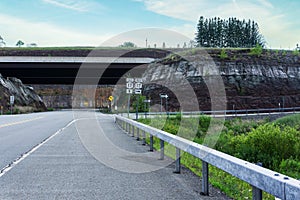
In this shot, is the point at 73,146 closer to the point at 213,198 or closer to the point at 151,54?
the point at 213,198

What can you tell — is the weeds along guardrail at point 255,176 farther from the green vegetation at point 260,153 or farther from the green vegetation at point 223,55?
the green vegetation at point 223,55

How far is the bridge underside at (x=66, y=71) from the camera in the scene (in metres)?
65.9

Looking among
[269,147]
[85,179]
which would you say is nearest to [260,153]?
[269,147]

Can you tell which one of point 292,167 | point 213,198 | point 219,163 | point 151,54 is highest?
point 151,54

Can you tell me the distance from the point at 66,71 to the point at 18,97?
9402 millimetres

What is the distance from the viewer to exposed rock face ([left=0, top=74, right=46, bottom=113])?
211 ft

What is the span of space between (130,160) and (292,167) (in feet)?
19.4

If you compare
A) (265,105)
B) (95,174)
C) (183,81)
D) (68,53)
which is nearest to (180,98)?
(183,81)

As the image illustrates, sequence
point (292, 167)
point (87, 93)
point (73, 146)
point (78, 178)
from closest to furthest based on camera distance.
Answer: point (78, 178), point (292, 167), point (73, 146), point (87, 93)

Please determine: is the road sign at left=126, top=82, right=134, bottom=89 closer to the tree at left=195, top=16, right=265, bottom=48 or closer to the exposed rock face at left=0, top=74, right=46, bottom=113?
the exposed rock face at left=0, top=74, right=46, bottom=113

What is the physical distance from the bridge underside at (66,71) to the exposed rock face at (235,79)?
24.2ft

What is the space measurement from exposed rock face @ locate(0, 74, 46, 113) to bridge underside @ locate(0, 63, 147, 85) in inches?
95.3

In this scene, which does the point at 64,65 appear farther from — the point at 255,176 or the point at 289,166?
the point at 255,176

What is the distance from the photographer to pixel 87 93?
131 meters
